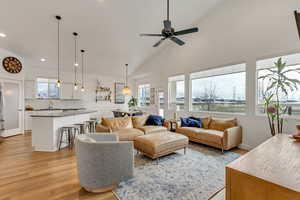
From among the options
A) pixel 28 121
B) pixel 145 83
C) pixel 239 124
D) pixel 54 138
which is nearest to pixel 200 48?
pixel 239 124

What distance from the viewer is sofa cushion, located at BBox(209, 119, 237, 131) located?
4086 mm

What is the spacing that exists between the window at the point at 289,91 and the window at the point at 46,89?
8119 millimetres

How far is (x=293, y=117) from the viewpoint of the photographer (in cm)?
333

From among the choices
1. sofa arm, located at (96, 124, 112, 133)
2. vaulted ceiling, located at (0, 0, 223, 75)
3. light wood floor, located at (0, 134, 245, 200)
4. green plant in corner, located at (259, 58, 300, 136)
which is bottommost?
light wood floor, located at (0, 134, 245, 200)

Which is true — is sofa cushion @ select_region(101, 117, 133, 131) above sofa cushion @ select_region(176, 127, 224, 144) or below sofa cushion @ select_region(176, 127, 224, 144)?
above

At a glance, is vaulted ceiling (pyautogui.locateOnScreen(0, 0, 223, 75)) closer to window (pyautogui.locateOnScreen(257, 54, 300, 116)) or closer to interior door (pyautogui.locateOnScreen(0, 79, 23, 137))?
interior door (pyautogui.locateOnScreen(0, 79, 23, 137))

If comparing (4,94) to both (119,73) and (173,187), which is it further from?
(173,187)

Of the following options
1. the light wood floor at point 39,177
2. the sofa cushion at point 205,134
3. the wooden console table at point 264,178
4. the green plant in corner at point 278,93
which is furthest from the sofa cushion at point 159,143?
the green plant in corner at point 278,93

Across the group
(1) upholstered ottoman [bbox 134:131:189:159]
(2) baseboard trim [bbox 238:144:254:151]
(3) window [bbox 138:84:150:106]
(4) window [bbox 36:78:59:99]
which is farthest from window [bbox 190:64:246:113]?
(4) window [bbox 36:78:59:99]

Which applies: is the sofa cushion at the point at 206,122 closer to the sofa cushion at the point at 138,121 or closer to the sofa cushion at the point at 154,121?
the sofa cushion at the point at 154,121

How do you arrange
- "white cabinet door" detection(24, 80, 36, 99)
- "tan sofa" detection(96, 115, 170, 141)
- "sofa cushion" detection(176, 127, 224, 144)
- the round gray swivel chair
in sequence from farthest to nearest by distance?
"white cabinet door" detection(24, 80, 36, 99), "tan sofa" detection(96, 115, 170, 141), "sofa cushion" detection(176, 127, 224, 144), the round gray swivel chair

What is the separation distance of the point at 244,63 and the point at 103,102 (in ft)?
22.7

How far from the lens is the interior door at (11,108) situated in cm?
481

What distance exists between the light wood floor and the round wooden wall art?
2.94m
